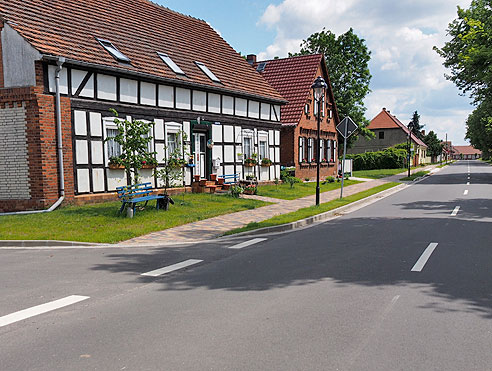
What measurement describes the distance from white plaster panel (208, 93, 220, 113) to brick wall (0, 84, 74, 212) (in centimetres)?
764

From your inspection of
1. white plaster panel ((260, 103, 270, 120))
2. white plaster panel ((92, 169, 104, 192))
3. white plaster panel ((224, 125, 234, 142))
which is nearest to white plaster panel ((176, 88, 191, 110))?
white plaster panel ((224, 125, 234, 142))

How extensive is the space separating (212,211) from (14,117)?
678 cm

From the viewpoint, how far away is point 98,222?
37.4ft

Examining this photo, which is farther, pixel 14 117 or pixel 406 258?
pixel 14 117

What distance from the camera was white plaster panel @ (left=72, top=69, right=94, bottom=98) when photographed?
14.1 m

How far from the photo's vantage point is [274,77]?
110 ft

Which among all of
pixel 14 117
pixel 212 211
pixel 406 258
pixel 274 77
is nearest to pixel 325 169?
pixel 274 77

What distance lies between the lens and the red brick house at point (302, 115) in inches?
1145

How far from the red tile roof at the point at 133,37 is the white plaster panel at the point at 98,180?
12.0ft

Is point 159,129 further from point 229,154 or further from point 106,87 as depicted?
point 229,154

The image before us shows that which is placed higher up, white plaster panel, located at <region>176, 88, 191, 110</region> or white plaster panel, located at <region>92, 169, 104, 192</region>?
white plaster panel, located at <region>176, 88, 191, 110</region>

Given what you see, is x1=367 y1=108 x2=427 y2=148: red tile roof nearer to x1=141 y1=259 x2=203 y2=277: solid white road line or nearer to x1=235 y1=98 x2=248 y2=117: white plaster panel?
x1=235 y1=98 x2=248 y2=117: white plaster panel

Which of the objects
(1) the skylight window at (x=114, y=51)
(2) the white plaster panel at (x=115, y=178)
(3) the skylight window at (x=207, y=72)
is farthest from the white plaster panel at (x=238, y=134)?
(2) the white plaster panel at (x=115, y=178)

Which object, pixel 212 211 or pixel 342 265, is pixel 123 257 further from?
pixel 212 211
